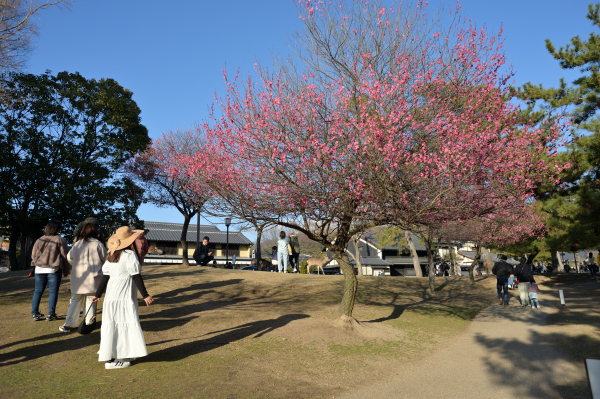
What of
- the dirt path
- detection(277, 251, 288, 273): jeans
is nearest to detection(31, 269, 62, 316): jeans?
the dirt path

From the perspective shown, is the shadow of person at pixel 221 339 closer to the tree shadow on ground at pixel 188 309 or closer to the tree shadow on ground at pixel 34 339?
the tree shadow on ground at pixel 188 309

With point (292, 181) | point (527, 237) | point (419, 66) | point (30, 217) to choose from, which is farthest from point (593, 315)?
point (30, 217)

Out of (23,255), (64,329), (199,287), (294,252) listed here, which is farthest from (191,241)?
(64,329)

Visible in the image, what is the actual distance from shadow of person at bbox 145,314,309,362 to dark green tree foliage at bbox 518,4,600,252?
13574mm

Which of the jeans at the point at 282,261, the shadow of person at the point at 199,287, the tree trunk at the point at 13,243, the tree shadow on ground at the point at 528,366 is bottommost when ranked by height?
the tree shadow on ground at the point at 528,366

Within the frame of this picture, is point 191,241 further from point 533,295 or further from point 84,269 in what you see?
point 84,269

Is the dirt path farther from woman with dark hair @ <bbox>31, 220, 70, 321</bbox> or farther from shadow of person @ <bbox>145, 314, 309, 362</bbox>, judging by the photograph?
woman with dark hair @ <bbox>31, 220, 70, 321</bbox>

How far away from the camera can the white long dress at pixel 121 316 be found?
5.30 meters

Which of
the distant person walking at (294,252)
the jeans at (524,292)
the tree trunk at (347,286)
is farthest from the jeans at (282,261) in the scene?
the jeans at (524,292)

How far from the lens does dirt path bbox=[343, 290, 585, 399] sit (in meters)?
5.72

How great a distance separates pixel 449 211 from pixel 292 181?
338 cm

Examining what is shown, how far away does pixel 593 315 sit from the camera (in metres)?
12.3

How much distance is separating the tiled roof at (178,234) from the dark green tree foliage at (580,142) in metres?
32.2

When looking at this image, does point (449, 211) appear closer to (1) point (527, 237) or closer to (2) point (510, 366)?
(2) point (510, 366)
